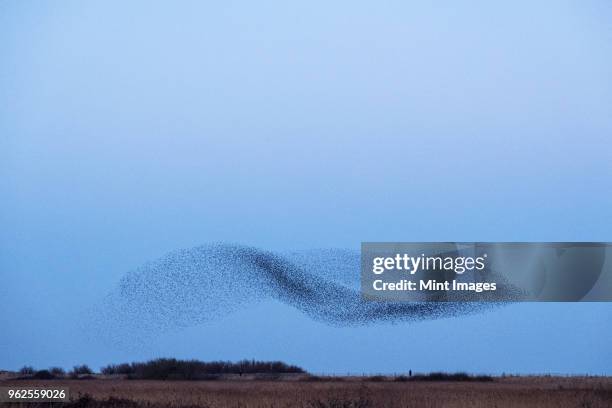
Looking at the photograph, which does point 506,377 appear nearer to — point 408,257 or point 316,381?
point 316,381

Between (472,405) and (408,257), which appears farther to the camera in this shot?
(408,257)

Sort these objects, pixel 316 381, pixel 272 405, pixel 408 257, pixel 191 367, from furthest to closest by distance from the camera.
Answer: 1. pixel 191 367
2. pixel 316 381
3. pixel 408 257
4. pixel 272 405

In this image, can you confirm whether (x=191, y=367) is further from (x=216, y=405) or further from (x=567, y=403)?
(x=567, y=403)

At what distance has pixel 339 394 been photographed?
2059cm

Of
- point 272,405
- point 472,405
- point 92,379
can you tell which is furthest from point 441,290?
point 92,379

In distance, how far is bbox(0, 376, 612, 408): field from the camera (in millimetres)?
19766

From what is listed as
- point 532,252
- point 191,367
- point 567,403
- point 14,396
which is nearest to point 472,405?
point 567,403

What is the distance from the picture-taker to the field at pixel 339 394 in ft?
64.8

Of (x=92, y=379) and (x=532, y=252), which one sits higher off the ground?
(x=532, y=252)

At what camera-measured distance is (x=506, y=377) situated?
95.4ft

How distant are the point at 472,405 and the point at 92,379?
1216 cm

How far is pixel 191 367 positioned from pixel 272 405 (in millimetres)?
9627

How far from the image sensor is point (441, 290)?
21.6 m

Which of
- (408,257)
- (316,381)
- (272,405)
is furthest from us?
(316,381)
